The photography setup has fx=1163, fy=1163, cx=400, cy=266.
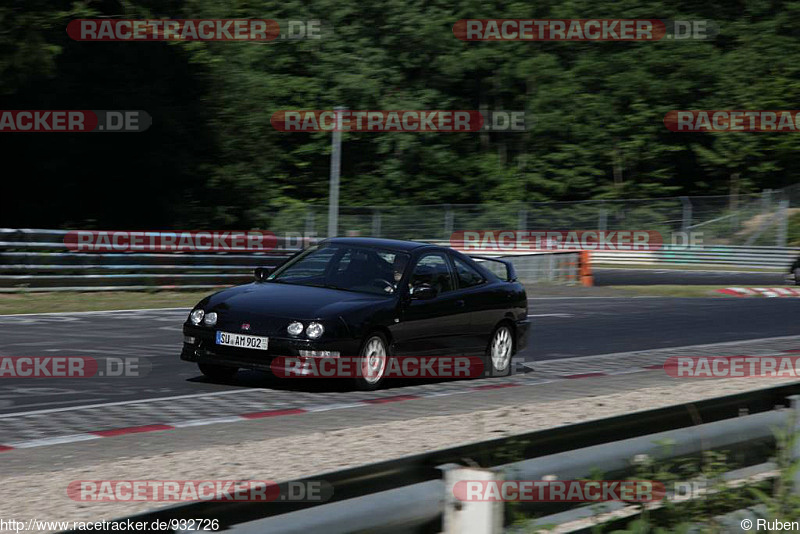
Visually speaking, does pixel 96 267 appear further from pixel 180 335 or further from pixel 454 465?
pixel 454 465

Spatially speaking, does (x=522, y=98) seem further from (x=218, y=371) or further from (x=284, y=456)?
(x=284, y=456)

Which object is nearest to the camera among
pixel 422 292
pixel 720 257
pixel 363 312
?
pixel 363 312

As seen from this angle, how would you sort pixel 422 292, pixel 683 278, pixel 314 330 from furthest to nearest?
1. pixel 683 278
2. pixel 422 292
3. pixel 314 330

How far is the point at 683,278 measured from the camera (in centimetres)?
3706

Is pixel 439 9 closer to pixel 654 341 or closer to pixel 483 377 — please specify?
pixel 654 341

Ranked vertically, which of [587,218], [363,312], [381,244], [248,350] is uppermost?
[587,218]

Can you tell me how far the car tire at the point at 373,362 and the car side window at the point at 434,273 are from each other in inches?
31.1

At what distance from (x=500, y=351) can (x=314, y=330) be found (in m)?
3.15

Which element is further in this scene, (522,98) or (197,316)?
(522,98)

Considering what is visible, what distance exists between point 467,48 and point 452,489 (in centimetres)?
5026

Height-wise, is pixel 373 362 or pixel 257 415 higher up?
pixel 373 362

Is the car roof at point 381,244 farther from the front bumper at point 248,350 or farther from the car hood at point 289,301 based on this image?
the front bumper at point 248,350

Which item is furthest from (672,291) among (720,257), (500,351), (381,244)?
(381,244)

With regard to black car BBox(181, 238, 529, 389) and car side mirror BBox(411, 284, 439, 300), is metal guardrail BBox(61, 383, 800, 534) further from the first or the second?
car side mirror BBox(411, 284, 439, 300)
